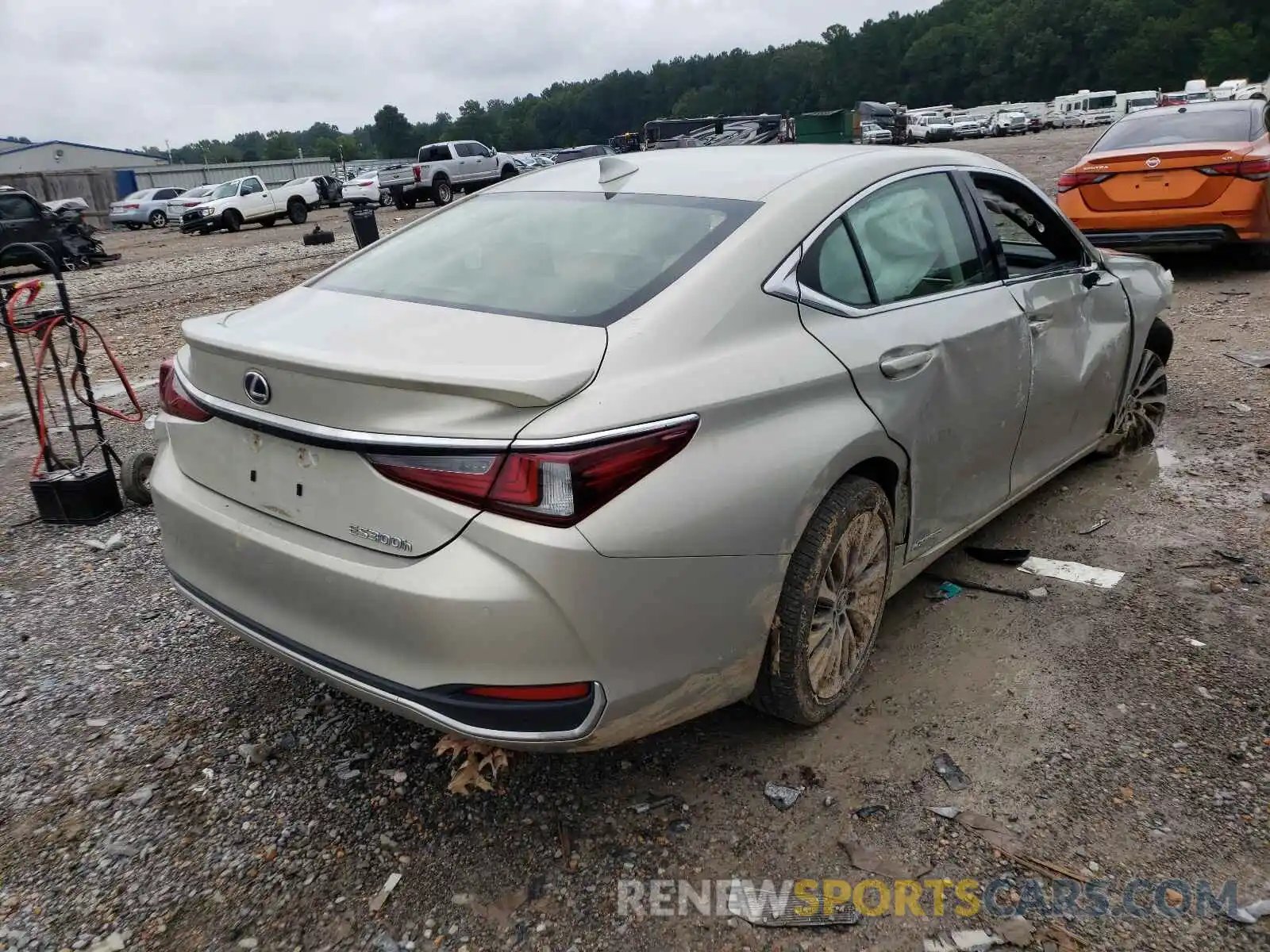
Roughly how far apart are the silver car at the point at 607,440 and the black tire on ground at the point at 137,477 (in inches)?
92.8

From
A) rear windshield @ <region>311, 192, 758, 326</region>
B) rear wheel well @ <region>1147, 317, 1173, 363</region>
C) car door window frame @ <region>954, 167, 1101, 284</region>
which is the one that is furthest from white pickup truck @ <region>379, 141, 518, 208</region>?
rear windshield @ <region>311, 192, 758, 326</region>

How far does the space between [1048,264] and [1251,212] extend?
5878 mm

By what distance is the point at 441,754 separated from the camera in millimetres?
2854

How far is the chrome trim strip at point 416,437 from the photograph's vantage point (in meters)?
2.04

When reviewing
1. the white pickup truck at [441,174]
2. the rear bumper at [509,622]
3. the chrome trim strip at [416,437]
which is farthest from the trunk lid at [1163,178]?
the white pickup truck at [441,174]

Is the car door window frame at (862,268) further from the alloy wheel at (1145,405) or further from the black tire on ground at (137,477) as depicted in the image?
the black tire on ground at (137,477)

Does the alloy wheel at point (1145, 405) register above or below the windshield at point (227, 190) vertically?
below

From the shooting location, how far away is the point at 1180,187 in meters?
8.54

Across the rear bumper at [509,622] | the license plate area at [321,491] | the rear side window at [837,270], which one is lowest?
the rear bumper at [509,622]

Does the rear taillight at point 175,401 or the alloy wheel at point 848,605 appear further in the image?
the alloy wheel at point 848,605

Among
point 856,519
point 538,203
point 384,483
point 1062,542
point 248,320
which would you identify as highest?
point 538,203

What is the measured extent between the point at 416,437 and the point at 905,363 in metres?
1.55

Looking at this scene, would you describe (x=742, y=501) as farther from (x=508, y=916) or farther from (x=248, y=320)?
(x=248, y=320)

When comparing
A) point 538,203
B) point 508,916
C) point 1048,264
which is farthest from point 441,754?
point 1048,264
